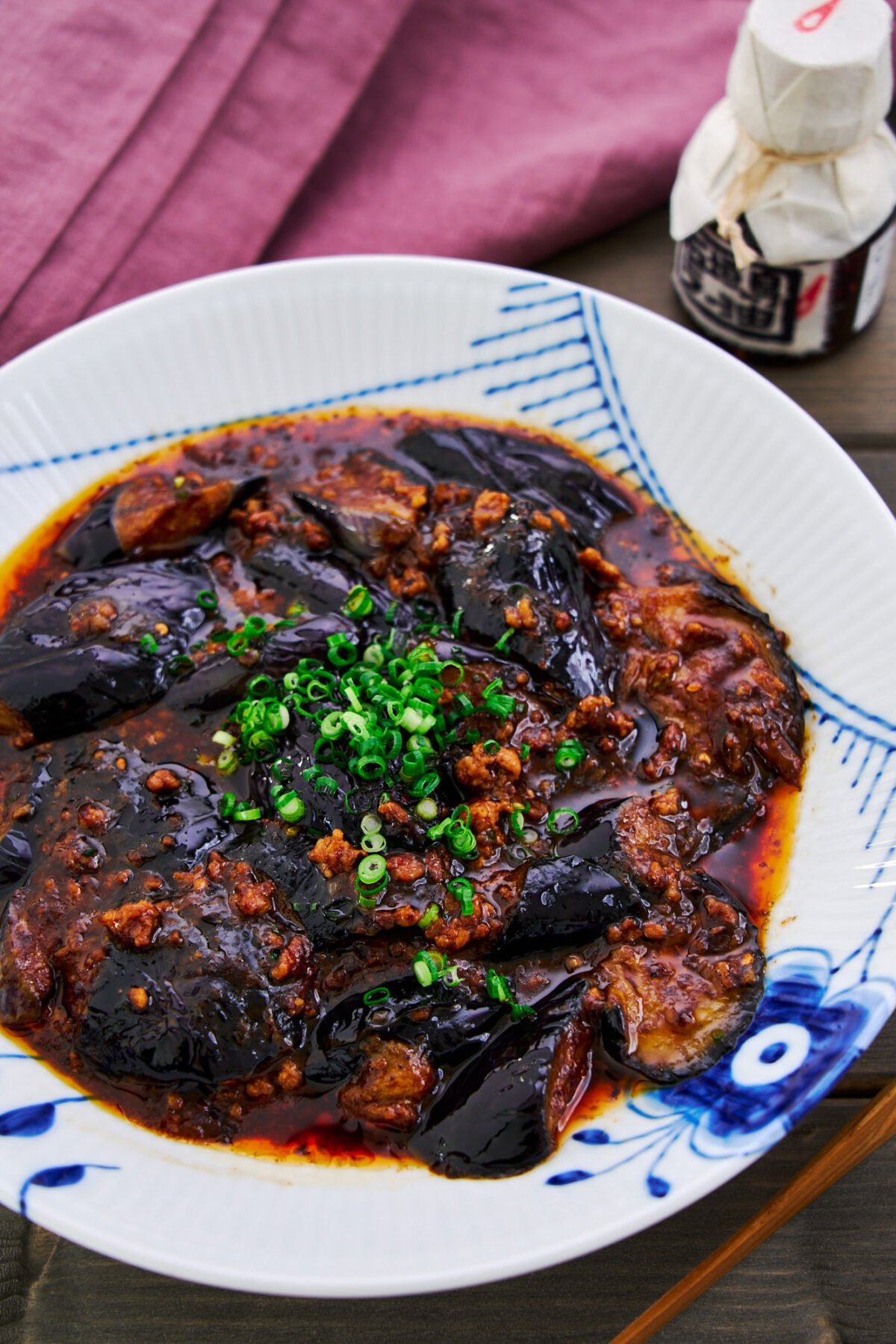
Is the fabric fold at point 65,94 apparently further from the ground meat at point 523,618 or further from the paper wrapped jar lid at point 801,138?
the ground meat at point 523,618

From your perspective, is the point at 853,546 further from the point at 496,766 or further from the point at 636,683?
the point at 496,766

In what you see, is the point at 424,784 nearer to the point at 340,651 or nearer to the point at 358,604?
the point at 340,651

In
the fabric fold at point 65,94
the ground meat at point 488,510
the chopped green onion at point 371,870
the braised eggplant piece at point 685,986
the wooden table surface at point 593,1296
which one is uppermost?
the fabric fold at point 65,94

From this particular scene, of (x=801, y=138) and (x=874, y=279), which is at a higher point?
(x=801, y=138)

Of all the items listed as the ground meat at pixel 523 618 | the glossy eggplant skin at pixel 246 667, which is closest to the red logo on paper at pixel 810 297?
the ground meat at pixel 523 618

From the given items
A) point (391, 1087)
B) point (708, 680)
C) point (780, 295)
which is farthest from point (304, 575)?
point (780, 295)

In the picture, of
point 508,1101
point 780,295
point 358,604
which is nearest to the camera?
point 508,1101
